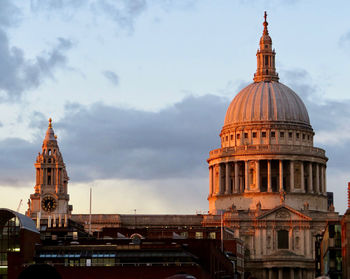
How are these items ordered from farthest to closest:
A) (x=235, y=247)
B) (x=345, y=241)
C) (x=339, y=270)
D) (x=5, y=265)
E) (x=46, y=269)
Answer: (x=235, y=247)
(x=5, y=265)
(x=339, y=270)
(x=345, y=241)
(x=46, y=269)

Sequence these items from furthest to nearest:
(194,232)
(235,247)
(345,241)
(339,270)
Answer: (194,232), (235,247), (339,270), (345,241)

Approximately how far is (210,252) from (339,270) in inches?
897

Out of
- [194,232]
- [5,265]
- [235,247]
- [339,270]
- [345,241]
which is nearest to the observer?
[345,241]

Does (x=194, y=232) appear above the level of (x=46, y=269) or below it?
above

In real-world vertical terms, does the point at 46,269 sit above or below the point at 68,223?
below

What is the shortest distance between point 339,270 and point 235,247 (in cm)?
7149

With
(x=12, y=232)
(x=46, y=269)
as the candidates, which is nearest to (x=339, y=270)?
(x=12, y=232)

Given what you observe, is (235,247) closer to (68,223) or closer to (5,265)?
(68,223)

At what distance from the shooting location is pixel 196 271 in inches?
4321

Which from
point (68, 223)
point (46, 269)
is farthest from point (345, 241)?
point (68, 223)

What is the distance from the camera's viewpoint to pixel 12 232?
116 m

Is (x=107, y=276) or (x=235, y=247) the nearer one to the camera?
(x=107, y=276)

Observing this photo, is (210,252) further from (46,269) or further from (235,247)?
(46,269)

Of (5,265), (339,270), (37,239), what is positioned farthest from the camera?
(37,239)
